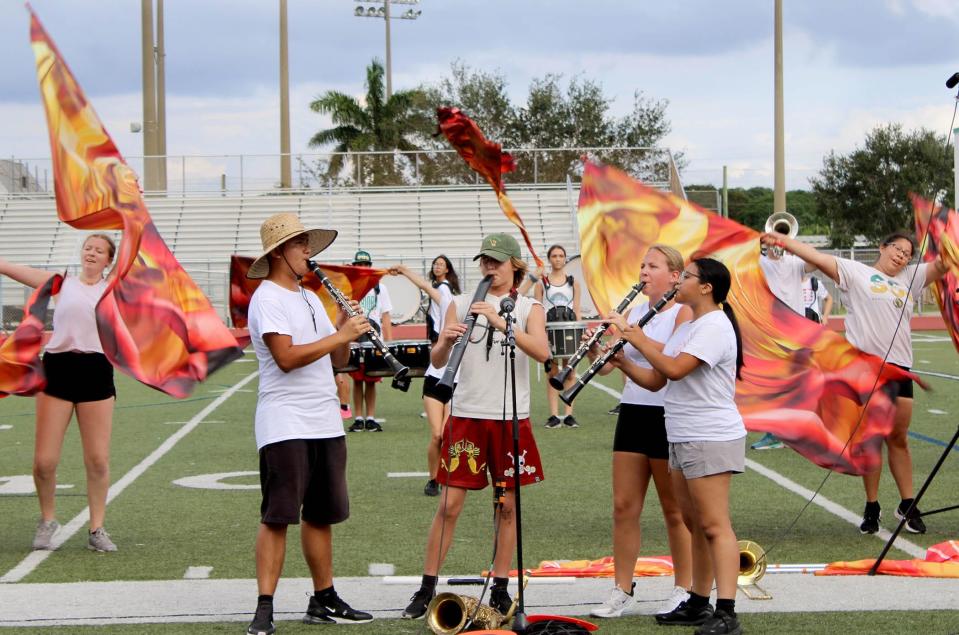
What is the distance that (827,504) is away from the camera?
9.34m

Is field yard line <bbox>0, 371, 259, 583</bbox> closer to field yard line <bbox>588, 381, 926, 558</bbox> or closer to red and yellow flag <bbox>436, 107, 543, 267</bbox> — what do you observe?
red and yellow flag <bbox>436, 107, 543, 267</bbox>

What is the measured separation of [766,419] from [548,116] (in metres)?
48.4

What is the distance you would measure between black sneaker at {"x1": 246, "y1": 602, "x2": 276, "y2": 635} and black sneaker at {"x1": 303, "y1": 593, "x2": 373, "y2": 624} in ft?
0.92

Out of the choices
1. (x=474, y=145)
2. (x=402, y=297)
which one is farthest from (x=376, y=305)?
(x=402, y=297)

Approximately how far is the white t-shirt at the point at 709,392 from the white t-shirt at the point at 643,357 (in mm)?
373

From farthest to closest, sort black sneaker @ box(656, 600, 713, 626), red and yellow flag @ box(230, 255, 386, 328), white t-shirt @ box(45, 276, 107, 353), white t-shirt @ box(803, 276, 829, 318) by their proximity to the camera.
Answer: white t-shirt @ box(803, 276, 829, 318) < white t-shirt @ box(45, 276, 107, 353) < red and yellow flag @ box(230, 255, 386, 328) < black sneaker @ box(656, 600, 713, 626)

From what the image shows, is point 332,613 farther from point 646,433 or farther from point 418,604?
point 646,433

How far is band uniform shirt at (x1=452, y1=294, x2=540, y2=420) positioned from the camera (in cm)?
636

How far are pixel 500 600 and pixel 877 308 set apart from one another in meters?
3.51

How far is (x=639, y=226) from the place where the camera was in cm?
863

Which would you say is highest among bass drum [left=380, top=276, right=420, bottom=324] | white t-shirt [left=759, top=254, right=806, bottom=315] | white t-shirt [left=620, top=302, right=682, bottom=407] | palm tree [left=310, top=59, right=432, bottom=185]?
palm tree [left=310, top=59, right=432, bottom=185]

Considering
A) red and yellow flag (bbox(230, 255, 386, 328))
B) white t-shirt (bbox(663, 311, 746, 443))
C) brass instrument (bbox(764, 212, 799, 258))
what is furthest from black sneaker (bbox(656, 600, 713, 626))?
brass instrument (bbox(764, 212, 799, 258))

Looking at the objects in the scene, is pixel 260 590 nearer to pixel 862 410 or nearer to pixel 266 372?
pixel 266 372

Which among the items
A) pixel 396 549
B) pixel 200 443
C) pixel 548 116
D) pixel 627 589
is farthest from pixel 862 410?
pixel 548 116
